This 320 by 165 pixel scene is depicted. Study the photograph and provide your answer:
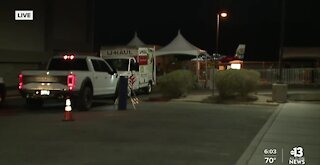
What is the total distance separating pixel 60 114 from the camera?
54.5 ft

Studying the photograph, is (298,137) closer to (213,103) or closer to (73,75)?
(73,75)

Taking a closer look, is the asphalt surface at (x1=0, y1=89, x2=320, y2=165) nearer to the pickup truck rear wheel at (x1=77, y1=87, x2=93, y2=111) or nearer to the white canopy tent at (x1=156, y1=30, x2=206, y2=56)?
the pickup truck rear wheel at (x1=77, y1=87, x2=93, y2=111)

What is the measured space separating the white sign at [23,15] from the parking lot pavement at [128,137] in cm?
1948

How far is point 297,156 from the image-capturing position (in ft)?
31.1

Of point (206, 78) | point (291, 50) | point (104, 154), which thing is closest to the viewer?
point (104, 154)

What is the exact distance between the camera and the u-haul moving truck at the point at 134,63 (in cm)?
2681

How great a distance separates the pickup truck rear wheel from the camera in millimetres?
17733

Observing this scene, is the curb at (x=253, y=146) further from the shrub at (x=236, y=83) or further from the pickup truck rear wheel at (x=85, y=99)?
the shrub at (x=236, y=83)

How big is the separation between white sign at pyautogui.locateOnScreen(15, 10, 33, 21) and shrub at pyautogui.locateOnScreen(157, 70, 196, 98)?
49.5 ft

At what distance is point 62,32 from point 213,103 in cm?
2303

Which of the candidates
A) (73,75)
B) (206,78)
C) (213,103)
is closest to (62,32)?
(206,78)

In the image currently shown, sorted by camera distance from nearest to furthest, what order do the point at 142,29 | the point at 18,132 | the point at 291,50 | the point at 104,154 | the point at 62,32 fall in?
1. the point at 104,154
2. the point at 18,132
3. the point at 62,32
4. the point at 291,50
5. the point at 142,29

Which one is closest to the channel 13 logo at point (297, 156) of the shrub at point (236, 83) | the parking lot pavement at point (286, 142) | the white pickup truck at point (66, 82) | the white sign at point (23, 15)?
the parking lot pavement at point (286, 142)

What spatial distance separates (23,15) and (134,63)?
43.3 feet
